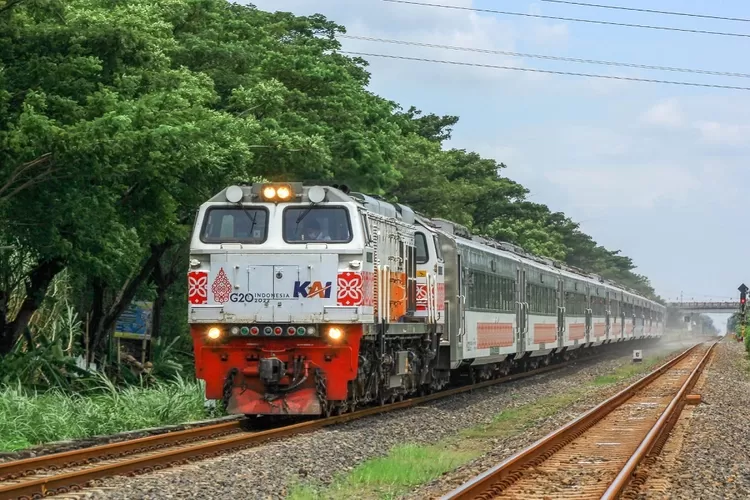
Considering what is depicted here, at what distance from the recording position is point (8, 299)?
22125mm

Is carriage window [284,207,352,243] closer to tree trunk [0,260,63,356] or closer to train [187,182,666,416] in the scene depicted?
train [187,182,666,416]

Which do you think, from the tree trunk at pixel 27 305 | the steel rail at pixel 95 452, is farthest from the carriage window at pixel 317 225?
the tree trunk at pixel 27 305

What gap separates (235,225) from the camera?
16.2 meters

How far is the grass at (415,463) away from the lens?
10.6 metres

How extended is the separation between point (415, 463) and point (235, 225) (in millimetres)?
5234

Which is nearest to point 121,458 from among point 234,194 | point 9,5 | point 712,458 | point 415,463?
point 415,463

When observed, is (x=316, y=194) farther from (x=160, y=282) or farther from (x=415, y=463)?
(x=160, y=282)

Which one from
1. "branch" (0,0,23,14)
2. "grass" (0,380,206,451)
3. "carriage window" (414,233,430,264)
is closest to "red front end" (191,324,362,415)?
"grass" (0,380,206,451)

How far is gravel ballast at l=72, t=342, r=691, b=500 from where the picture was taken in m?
10.1

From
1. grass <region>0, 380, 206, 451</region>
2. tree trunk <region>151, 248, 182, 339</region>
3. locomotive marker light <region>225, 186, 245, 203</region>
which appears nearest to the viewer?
grass <region>0, 380, 206, 451</region>

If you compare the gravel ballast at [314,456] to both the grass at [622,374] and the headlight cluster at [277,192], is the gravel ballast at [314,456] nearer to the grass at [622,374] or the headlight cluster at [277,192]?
the headlight cluster at [277,192]

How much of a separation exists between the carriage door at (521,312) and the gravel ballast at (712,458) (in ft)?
23.5

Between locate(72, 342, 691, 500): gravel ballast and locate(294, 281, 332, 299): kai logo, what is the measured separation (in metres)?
1.80

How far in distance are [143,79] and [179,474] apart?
9761 millimetres
